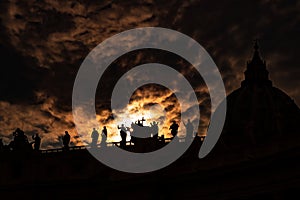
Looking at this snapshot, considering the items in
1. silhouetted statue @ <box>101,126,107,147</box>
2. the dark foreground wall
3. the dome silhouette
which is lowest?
the dark foreground wall

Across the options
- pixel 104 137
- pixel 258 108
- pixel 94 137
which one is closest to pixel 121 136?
pixel 104 137

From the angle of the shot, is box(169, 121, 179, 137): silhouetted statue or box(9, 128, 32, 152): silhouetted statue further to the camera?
box(9, 128, 32, 152): silhouetted statue

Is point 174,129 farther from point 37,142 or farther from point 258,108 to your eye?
point 258,108

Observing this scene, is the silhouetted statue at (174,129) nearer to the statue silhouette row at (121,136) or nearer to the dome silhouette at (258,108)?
the statue silhouette row at (121,136)

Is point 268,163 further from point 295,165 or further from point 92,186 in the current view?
point 92,186

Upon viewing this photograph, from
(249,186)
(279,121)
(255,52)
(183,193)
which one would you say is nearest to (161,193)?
(183,193)

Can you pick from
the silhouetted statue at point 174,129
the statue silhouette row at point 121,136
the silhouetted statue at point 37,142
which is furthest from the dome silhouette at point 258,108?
the silhouetted statue at point 37,142

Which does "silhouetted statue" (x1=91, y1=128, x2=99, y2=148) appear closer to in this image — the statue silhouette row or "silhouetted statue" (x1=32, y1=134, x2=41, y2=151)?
the statue silhouette row

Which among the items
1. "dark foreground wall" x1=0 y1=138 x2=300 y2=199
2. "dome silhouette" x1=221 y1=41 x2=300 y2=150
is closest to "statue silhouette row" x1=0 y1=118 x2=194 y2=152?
"dark foreground wall" x1=0 y1=138 x2=300 y2=199

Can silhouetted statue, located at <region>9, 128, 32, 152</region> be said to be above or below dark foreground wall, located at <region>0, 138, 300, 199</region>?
above

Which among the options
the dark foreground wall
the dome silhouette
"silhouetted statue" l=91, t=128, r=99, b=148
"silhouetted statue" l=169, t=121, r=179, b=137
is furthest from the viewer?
the dome silhouette

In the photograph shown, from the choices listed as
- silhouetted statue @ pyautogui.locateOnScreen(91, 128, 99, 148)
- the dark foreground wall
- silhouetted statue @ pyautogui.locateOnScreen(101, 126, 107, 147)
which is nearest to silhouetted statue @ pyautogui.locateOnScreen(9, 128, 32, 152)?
the dark foreground wall

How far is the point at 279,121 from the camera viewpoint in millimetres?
75062

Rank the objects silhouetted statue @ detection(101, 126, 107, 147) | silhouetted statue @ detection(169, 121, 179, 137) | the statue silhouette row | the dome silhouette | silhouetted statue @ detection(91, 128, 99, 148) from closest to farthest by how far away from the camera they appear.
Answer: the statue silhouette row < silhouetted statue @ detection(169, 121, 179, 137) < silhouetted statue @ detection(101, 126, 107, 147) < silhouetted statue @ detection(91, 128, 99, 148) < the dome silhouette
